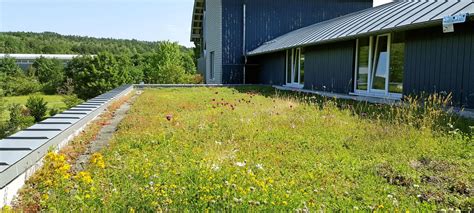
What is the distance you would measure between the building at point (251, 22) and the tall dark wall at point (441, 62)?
1123 cm

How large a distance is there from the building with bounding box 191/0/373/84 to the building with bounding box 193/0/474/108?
5455mm

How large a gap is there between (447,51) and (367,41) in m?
3.04

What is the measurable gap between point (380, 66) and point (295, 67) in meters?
5.69

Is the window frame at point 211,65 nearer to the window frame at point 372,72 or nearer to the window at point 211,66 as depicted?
the window at point 211,66

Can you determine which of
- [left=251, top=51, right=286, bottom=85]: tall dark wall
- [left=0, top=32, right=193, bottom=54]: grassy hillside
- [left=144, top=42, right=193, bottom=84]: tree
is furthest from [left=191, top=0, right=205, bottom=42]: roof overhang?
[left=0, top=32, right=193, bottom=54]: grassy hillside

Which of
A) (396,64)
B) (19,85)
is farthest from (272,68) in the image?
(19,85)

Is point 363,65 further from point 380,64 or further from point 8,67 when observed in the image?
point 8,67

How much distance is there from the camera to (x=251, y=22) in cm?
1827

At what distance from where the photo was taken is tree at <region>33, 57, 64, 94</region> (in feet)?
116

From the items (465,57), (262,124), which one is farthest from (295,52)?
(262,124)

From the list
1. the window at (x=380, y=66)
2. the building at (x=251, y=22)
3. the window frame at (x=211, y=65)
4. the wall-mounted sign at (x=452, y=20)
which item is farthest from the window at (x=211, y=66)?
the wall-mounted sign at (x=452, y=20)

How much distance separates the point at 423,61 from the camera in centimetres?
729

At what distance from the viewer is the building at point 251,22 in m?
18.2

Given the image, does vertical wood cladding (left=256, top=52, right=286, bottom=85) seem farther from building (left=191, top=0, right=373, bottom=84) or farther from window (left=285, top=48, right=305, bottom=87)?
building (left=191, top=0, right=373, bottom=84)
